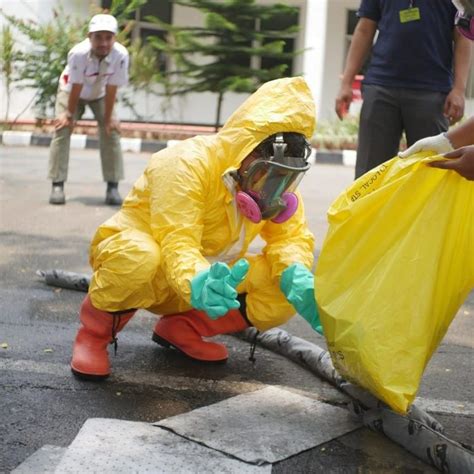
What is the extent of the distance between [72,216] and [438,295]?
475cm

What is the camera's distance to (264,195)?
3.26 m

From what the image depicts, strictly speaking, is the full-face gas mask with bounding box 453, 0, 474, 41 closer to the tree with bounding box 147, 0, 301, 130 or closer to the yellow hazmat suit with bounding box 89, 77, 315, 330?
the yellow hazmat suit with bounding box 89, 77, 315, 330

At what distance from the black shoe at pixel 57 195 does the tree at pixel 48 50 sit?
22.0 ft

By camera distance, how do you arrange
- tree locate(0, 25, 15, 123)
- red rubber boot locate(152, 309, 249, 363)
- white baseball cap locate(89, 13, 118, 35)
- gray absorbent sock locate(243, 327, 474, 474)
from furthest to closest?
1. tree locate(0, 25, 15, 123)
2. white baseball cap locate(89, 13, 118, 35)
3. red rubber boot locate(152, 309, 249, 363)
4. gray absorbent sock locate(243, 327, 474, 474)

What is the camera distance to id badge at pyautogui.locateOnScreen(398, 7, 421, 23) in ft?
A: 14.3

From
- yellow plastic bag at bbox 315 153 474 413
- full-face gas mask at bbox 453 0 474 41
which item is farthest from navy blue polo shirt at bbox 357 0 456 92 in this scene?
yellow plastic bag at bbox 315 153 474 413

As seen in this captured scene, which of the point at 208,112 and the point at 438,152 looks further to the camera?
the point at 208,112

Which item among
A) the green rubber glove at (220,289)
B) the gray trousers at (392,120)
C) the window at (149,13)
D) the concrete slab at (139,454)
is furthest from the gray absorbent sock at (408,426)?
the window at (149,13)

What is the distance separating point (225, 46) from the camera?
14.7 m

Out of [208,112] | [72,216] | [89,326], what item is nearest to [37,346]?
[89,326]

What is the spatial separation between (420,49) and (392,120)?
35cm

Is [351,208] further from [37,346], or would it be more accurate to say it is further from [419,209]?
[37,346]

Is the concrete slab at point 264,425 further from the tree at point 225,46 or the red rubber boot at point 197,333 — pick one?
the tree at point 225,46

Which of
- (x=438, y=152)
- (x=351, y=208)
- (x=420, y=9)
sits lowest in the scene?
(x=351, y=208)
